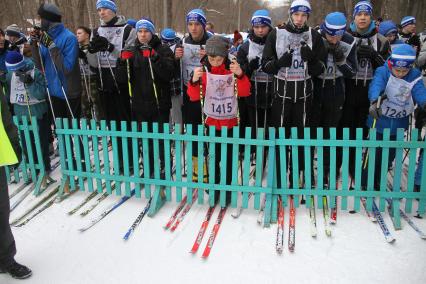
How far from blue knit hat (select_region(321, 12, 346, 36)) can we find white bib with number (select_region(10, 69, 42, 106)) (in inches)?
164

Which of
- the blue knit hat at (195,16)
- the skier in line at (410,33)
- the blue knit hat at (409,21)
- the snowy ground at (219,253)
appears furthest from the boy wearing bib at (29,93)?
the blue knit hat at (409,21)

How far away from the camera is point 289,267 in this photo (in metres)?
3.46

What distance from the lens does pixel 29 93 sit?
17.2 feet

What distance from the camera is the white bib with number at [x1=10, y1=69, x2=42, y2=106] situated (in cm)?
527

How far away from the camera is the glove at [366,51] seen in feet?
15.0

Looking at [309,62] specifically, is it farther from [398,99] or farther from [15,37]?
[15,37]

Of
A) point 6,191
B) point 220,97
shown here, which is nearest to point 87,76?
point 220,97

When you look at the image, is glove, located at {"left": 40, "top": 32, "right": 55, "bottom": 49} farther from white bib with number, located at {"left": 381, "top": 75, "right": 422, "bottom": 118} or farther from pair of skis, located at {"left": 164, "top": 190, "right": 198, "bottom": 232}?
white bib with number, located at {"left": 381, "top": 75, "right": 422, "bottom": 118}

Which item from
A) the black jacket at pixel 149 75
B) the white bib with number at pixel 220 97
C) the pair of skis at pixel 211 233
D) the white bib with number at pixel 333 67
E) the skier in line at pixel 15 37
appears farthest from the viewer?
the skier in line at pixel 15 37

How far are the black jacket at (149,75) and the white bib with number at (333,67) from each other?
2.01 metres

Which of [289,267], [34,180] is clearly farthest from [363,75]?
[34,180]

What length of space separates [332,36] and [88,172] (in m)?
3.68

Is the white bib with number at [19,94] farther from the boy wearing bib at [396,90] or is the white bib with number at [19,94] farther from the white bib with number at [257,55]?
the boy wearing bib at [396,90]

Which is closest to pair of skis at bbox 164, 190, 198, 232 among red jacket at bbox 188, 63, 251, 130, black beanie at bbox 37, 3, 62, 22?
red jacket at bbox 188, 63, 251, 130
